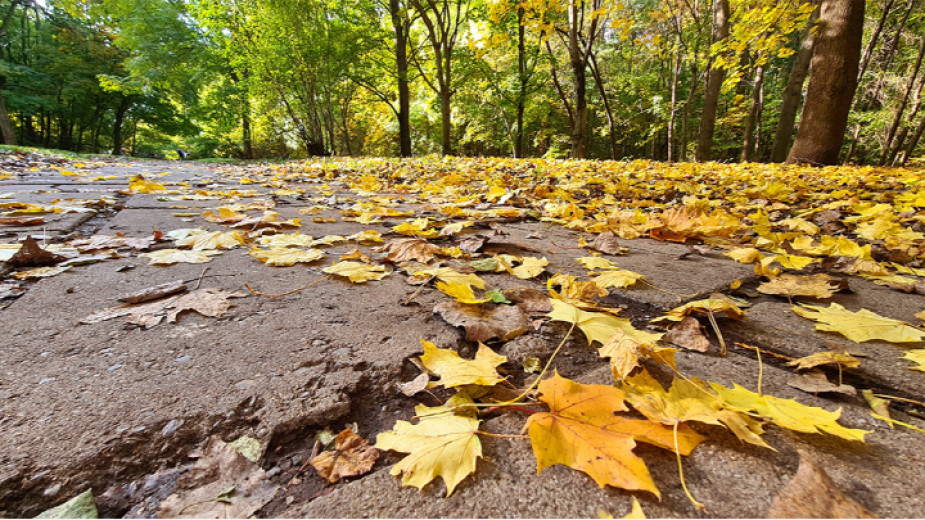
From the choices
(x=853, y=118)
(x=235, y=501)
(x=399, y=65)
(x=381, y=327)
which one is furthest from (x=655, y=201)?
(x=853, y=118)

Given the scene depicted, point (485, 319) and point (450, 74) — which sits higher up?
point (450, 74)

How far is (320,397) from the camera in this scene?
2.29ft

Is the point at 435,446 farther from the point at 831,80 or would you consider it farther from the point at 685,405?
the point at 831,80

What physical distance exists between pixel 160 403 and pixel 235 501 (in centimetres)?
27

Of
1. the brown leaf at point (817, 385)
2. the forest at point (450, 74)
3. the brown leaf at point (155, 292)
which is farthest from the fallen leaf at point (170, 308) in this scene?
the forest at point (450, 74)

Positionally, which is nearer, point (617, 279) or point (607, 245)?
point (617, 279)

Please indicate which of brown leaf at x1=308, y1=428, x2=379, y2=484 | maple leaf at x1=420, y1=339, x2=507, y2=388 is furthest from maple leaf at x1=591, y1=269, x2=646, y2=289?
brown leaf at x1=308, y1=428, x2=379, y2=484

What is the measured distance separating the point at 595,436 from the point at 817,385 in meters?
0.51

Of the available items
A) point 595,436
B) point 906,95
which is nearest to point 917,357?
point 595,436

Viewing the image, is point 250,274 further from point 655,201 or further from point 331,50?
point 331,50

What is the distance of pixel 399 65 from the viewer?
10766 mm

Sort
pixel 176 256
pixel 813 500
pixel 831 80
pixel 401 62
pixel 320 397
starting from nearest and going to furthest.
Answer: pixel 813 500 → pixel 320 397 → pixel 176 256 → pixel 831 80 → pixel 401 62

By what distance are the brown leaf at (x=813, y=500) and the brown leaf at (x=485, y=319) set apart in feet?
1.77

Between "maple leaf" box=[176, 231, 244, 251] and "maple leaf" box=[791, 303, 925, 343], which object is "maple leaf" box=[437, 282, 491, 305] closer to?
"maple leaf" box=[791, 303, 925, 343]
